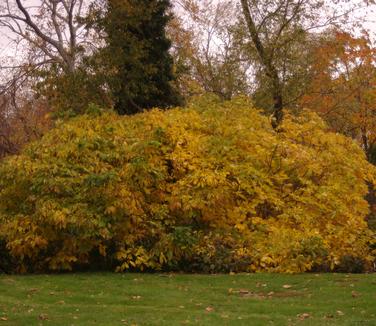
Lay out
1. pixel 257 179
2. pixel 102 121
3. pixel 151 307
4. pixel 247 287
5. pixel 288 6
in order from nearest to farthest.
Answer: pixel 151 307, pixel 247 287, pixel 257 179, pixel 102 121, pixel 288 6

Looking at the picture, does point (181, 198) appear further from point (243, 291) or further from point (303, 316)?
point (303, 316)

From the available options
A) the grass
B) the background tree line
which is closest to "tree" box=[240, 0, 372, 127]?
the background tree line

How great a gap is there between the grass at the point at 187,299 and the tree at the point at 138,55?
8.67 metres

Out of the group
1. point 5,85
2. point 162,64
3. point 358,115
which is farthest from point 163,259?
point 358,115

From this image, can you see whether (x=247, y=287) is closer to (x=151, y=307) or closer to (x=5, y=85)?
(x=151, y=307)

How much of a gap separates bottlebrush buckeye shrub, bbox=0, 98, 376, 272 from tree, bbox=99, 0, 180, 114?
476cm

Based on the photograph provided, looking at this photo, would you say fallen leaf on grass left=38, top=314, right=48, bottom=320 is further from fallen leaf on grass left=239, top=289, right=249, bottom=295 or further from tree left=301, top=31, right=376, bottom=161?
tree left=301, top=31, right=376, bottom=161

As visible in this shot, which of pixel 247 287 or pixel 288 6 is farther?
pixel 288 6

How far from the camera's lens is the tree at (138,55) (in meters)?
19.3

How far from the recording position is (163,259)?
1198cm

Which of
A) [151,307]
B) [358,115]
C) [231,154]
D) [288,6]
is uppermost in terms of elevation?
[288,6]

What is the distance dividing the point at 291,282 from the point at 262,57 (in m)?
12.9

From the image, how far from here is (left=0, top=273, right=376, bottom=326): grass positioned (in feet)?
25.1

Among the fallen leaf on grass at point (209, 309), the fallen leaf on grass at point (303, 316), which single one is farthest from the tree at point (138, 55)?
the fallen leaf on grass at point (303, 316)
